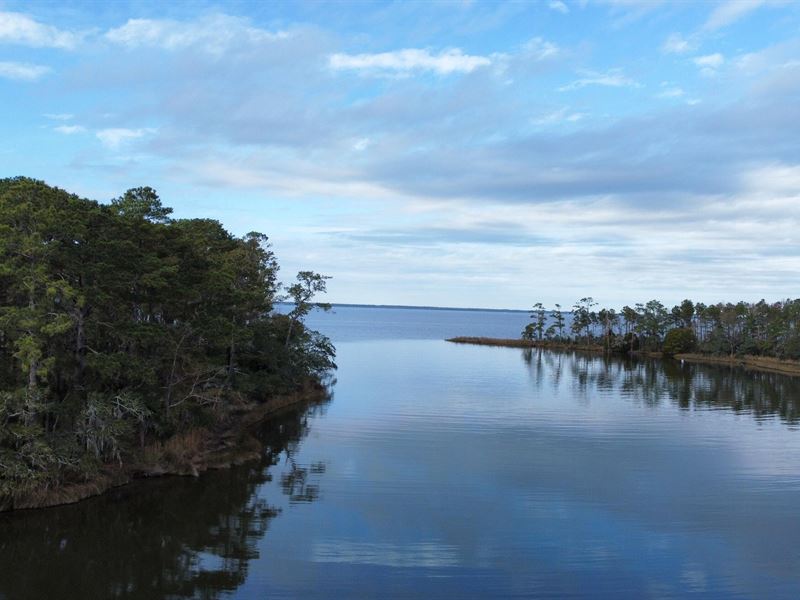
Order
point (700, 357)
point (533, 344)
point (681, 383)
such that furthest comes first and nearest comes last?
point (533, 344) < point (700, 357) < point (681, 383)

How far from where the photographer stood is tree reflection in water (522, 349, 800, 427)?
55.6m

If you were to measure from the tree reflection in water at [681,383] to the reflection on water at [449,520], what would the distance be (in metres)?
11.4

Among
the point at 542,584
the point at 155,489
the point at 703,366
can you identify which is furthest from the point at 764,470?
the point at 703,366

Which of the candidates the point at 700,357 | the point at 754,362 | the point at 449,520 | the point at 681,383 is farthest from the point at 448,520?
the point at 700,357

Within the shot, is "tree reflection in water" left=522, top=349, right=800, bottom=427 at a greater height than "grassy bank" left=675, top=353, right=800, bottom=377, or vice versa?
"grassy bank" left=675, top=353, right=800, bottom=377

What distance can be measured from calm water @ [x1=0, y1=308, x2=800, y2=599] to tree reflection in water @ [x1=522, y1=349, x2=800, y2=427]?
37.8ft

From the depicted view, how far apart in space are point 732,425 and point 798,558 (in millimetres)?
Answer: 27190

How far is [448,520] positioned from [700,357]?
99519 millimetres

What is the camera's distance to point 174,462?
28.2 metres

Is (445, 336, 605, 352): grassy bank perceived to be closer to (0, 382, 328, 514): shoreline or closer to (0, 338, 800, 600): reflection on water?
(0, 338, 800, 600): reflection on water

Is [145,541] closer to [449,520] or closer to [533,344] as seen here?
[449,520]

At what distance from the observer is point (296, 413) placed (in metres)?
45.8

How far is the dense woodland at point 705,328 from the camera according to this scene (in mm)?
100688

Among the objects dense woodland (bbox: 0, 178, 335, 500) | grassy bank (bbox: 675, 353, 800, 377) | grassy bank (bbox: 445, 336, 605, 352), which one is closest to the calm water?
dense woodland (bbox: 0, 178, 335, 500)
